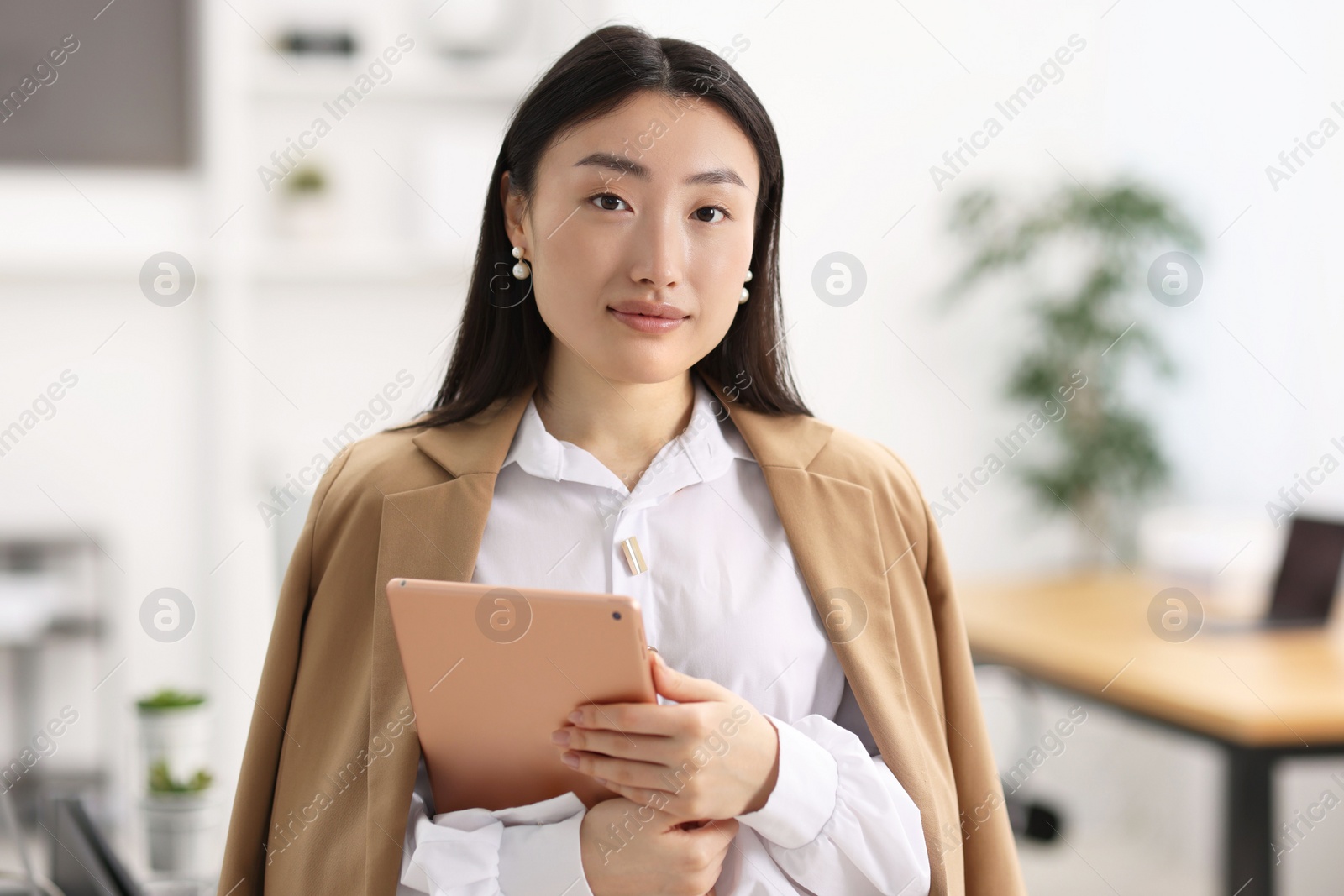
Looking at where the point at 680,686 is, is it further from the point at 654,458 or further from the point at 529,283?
the point at 529,283

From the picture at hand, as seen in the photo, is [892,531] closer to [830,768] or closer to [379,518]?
[830,768]

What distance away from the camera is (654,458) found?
132cm

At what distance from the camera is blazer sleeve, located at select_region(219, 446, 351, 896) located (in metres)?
1.27

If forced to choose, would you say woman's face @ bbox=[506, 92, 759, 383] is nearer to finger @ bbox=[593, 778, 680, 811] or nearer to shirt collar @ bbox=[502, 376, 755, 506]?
shirt collar @ bbox=[502, 376, 755, 506]

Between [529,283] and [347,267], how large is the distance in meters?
2.15

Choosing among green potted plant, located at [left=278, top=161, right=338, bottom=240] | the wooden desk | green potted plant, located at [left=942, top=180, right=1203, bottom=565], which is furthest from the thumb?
green potted plant, located at [left=942, top=180, right=1203, bottom=565]

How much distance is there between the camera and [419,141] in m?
3.37

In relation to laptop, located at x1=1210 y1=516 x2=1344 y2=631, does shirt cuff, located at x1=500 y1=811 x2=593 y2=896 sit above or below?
above

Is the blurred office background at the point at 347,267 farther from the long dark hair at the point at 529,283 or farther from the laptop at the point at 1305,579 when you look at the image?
the long dark hair at the point at 529,283

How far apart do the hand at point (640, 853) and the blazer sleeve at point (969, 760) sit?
1.27 feet

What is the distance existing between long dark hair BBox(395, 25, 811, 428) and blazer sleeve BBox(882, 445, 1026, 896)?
0.27 metres

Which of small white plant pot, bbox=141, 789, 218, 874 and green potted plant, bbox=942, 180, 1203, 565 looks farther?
green potted plant, bbox=942, 180, 1203, 565

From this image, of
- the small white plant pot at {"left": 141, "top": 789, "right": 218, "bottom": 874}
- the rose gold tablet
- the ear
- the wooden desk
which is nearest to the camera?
the rose gold tablet

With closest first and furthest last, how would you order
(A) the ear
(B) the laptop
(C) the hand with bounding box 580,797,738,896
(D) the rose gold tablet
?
(D) the rose gold tablet → (C) the hand with bounding box 580,797,738,896 → (A) the ear → (B) the laptop
